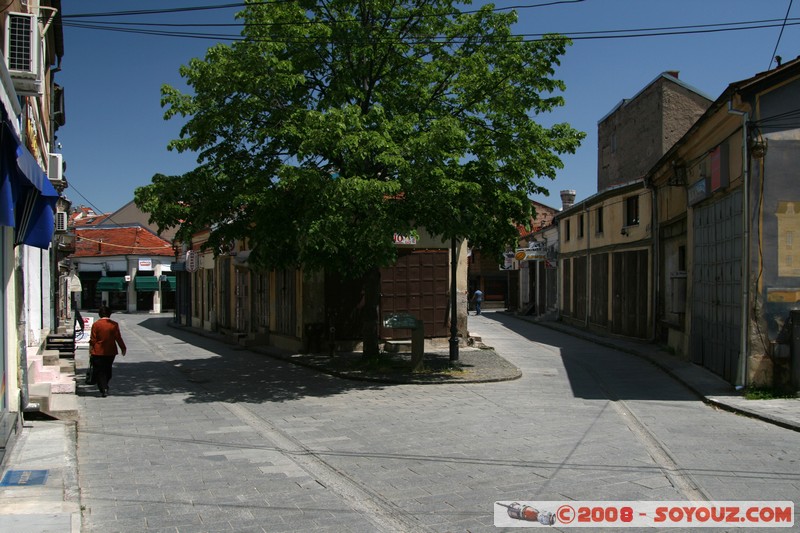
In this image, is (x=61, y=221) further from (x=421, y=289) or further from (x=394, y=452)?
(x=394, y=452)

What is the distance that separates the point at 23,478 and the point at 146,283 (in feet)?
145

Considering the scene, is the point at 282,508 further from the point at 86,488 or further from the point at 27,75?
the point at 27,75

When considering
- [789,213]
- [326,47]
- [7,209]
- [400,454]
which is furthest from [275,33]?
[789,213]

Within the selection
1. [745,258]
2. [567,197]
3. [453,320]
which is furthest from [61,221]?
[567,197]

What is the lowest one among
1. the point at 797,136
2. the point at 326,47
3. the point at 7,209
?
the point at 7,209

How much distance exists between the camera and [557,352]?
2031cm

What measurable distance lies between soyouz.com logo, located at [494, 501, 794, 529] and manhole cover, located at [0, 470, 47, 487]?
437 centimetres

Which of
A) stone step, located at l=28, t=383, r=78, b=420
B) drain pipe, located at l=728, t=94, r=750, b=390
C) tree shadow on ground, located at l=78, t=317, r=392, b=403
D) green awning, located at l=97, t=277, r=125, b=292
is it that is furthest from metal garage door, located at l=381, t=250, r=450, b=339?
green awning, located at l=97, t=277, r=125, b=292

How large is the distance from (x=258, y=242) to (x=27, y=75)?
16.7 feet

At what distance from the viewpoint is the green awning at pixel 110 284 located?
48844mm

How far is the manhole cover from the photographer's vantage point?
6.56 m

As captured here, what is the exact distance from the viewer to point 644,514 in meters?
5.77

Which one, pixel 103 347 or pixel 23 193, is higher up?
pixel 23 193

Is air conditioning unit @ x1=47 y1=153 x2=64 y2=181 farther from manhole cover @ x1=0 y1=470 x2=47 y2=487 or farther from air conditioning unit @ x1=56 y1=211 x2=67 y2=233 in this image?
manhole cover @ x1=0 y1=470 x2=47 y2=487
